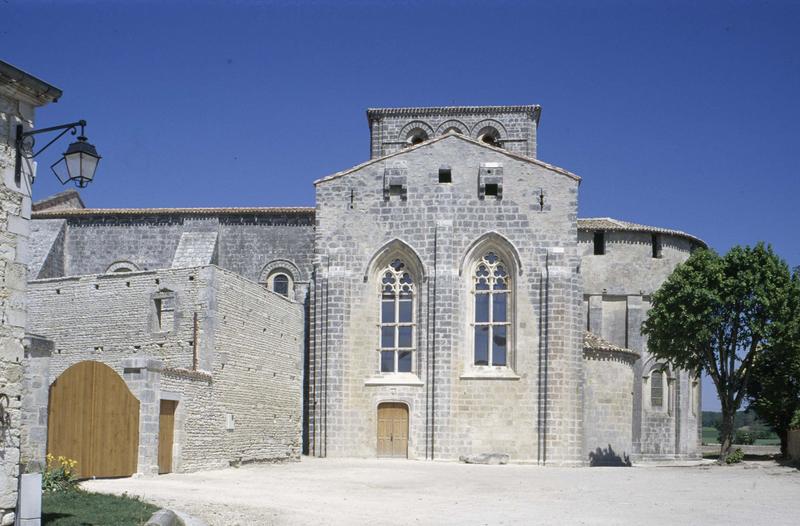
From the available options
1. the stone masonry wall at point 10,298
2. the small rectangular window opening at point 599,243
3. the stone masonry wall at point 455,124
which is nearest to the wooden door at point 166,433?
the stone masonry wall at point 10,298

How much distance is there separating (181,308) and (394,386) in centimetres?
909

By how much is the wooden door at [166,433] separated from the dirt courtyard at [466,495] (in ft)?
2.16

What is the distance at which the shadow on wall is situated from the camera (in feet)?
102

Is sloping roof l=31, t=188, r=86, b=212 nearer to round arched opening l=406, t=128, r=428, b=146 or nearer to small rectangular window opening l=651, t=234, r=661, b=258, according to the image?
round arched opening l=406, t=128, r=428, b=146

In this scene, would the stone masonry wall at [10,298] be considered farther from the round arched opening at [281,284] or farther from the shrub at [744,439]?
the shrub at [744,439]

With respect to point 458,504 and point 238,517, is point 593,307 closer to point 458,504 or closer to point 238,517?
point 458,504

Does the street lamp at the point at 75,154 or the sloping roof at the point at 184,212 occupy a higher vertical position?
the sloping roof at the point at 184,212

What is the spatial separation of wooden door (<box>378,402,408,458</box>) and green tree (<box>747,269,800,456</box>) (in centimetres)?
1094

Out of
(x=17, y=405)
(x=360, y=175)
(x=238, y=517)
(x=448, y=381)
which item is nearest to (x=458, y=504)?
(x=238, y=517)

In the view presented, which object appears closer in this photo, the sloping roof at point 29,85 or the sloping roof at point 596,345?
the sloping roof at point 29,85

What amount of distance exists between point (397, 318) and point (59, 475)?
1627cm

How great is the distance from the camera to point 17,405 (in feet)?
37.1

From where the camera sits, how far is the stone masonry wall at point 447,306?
1170 inches

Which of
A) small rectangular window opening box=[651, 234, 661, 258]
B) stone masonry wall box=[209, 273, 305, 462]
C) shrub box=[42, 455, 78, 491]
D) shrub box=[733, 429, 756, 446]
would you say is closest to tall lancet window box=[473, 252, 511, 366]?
stone masonry wall box=[209, 273, 305, 462]
